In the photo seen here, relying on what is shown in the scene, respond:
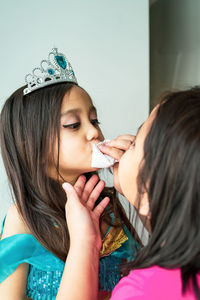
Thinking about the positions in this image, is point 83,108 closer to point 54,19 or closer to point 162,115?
point 162,115

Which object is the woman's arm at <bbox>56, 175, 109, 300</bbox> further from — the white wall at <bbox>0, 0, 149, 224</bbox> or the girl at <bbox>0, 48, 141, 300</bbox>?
the white wall at <bbox>0, 0, 149, 224</bbox>

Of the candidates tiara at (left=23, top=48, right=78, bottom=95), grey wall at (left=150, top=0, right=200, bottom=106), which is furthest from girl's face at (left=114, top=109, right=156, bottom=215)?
grey wall at (left=150, top=0, right=200, bottom=106)

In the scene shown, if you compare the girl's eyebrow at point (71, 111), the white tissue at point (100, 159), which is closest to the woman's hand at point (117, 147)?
the white tissue at point (100, 159)

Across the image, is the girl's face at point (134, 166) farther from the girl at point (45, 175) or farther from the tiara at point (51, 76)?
the tiara at point (51, 76)

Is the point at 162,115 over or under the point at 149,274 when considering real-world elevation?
over

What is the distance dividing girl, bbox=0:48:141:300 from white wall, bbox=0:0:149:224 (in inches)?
17.8

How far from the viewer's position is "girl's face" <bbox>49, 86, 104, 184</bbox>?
881mm

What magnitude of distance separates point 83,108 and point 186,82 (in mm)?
1354

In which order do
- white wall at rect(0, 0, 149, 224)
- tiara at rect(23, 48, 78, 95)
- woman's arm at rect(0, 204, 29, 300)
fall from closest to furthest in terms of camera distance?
woman's arm at rect(0, 204, 29, 300) → tiara at rect(23, 48, 78, 95) → white wall at rect(0, 0, 149, 224)

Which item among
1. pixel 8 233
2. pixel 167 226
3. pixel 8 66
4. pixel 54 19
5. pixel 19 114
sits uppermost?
pixel 54 19

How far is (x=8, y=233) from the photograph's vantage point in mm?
884

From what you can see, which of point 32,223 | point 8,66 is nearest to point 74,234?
point 32,223

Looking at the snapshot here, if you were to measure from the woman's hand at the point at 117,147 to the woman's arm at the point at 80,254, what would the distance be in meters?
0.13

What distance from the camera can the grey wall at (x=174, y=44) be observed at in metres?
1.99
